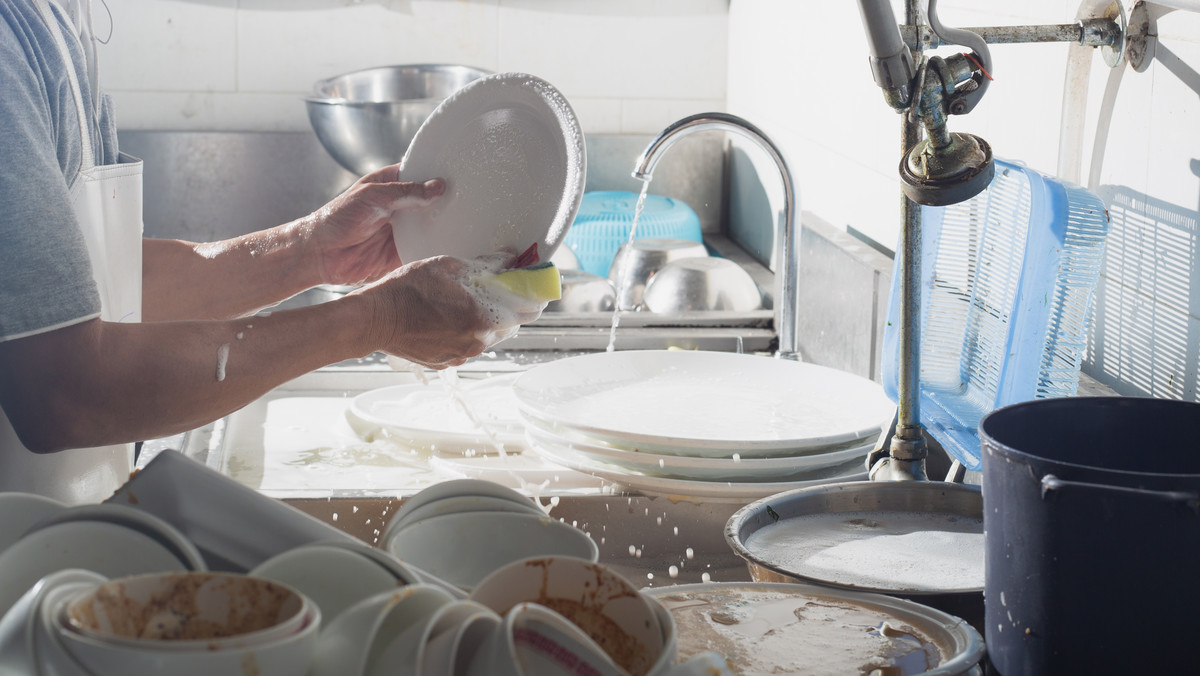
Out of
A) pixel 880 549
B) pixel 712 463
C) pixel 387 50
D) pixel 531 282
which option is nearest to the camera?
pixel 880 549

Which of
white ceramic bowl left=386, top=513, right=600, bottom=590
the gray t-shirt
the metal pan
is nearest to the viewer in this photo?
white ceramic bowl left=386, top=513, right=600, bottom=590

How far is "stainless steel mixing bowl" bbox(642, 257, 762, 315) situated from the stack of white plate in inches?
17.1

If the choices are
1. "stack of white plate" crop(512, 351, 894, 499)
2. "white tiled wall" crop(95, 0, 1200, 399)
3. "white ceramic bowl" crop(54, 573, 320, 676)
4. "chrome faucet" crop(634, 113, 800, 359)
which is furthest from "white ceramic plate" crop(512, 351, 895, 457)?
"white ceramic bowl" crop(54, 573, 320, 676)

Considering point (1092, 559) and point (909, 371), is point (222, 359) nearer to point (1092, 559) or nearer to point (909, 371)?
point (909, 371)

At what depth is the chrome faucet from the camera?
5.64 ft

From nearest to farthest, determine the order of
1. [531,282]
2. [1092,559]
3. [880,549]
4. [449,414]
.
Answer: [1092,559]
[880,549]
[531,282]
[449,414]

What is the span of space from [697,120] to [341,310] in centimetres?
74

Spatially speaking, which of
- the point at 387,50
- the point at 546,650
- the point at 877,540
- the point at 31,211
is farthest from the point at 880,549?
the point at 387,50

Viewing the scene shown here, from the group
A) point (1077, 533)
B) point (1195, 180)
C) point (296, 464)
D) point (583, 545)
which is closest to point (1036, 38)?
point (1195, 180)

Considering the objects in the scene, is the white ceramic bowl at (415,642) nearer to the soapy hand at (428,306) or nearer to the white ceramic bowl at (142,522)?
the white ceramic bowl at (142,522)

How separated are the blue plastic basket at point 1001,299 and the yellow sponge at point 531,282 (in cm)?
38

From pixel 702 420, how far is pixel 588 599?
98cm

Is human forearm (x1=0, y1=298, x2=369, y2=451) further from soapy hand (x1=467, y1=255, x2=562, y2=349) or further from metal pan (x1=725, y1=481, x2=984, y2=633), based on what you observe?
metal pan (x1=725, y1=481, x2=984, y2=633)

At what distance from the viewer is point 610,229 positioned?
112 inches
